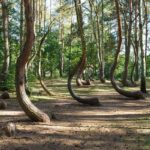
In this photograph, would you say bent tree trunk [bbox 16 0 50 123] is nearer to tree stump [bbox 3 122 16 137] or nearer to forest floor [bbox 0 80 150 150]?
forest floor [bbox 0 80 150 150]

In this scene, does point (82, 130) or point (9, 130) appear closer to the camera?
point (9, 130)

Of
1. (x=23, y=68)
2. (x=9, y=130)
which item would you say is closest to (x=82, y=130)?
(x=9, y=130)

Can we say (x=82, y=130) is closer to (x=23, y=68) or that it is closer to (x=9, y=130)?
(x=9, y=130)

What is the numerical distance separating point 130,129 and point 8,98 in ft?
29.3

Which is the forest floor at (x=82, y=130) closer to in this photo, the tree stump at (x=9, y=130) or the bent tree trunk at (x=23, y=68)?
the tree stump at (x=9, y=130)

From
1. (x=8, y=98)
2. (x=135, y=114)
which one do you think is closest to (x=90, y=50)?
(x=8, y=98)

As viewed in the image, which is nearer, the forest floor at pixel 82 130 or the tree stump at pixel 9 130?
the forest floor at pixel 82 130

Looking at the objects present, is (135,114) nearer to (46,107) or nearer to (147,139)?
(46,107)

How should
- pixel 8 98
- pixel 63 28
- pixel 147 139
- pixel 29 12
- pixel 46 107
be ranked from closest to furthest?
1. pixel 147 139
2. pixel 29 12
3. pixel 46 107
4. pixel 8 98
5. pixel 63 28

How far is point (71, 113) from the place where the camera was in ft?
48.9

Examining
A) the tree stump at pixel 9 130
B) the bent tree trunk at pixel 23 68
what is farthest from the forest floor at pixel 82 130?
the bent tree trunk at pixel 23 68

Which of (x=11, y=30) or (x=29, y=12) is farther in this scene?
(x=11, y=30)

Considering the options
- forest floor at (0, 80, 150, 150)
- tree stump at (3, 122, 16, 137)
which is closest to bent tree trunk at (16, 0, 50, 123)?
forest floor at (0, 80, 150, 150)

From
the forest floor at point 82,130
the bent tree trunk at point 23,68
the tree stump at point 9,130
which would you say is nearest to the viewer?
the forest floor at point 82,130
